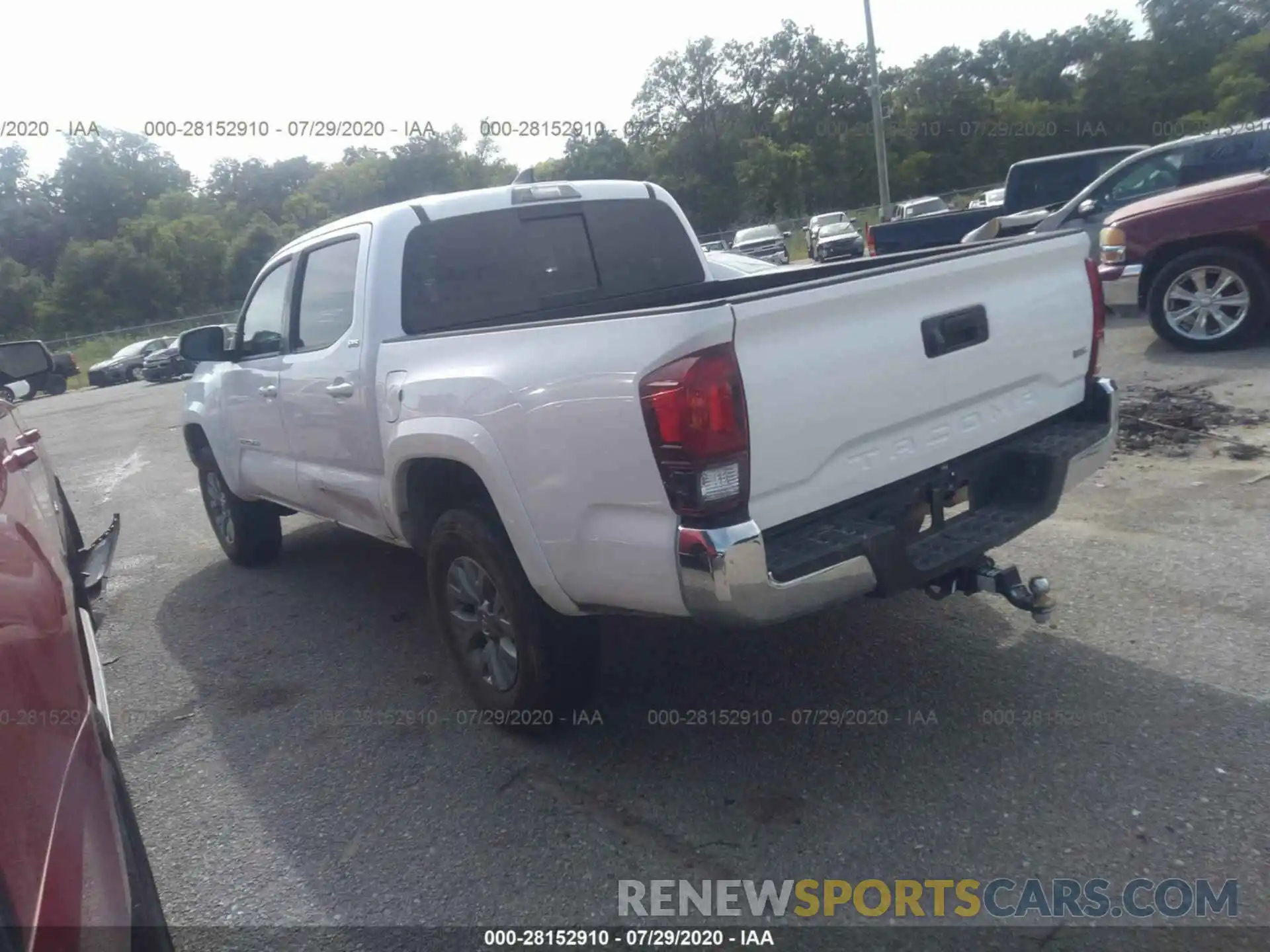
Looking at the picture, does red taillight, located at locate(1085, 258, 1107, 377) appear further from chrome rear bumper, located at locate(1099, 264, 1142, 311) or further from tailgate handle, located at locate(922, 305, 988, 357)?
chrome rear bumper, located at locate(1099, 264, 1142, 311)

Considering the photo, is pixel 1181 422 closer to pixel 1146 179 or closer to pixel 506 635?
pixel 506 635

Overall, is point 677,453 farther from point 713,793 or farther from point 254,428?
point 254,428

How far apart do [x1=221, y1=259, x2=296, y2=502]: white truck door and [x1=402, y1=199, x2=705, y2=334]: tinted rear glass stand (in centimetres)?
121

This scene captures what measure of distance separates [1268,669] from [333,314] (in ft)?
13.2

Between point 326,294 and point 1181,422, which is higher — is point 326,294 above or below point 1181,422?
above

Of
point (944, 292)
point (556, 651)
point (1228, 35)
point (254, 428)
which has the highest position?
point (1228, 35)

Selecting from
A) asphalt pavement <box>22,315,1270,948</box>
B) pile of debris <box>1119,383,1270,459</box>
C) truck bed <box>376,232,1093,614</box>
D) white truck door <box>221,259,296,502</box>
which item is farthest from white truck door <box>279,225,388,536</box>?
pile of debris <box>1119,383,1270,459</box>

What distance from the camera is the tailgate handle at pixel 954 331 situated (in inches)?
126

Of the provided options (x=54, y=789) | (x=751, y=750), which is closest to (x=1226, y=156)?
(x=751, y=750)

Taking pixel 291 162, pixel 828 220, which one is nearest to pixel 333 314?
pixel 828 220

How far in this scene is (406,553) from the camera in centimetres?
640

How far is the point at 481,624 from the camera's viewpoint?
3.71m

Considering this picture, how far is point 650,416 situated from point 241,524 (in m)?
4.32

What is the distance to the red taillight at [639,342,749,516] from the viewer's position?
2.69 meters
